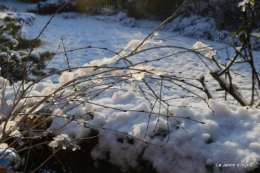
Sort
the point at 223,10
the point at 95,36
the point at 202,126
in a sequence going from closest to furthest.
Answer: the point at 202,126 → the point at 95,36 → the point at 223,10

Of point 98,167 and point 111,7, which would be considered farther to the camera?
point 111,7

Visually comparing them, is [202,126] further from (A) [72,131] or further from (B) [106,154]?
(A) [72,131]

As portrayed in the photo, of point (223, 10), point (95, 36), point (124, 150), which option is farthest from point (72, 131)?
point (223, 10)

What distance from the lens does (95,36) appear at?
9273 millimetres

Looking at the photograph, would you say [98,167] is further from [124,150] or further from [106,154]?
[124,150]

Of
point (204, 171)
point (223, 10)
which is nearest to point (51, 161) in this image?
point (204, 171)

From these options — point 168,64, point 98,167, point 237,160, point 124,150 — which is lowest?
point 168,64

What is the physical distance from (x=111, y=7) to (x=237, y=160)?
46.4ft

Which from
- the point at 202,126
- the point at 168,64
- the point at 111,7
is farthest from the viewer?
the point at 111,7

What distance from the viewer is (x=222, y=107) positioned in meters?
2.07

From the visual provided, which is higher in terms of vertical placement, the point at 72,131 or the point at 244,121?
the point at 244,121

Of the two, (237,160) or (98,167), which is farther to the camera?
(98,167)

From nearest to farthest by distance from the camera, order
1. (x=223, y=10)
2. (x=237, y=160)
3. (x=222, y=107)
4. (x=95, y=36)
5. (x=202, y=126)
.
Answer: (x=237, y=160) < (x=202, y=126) < (x=222, y=107) < (x=95, y=36) < (x=223, y=10)

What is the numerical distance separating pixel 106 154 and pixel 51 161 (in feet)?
1.52
